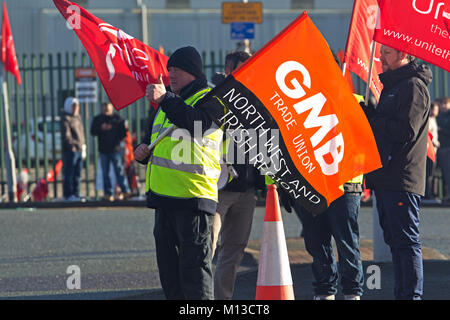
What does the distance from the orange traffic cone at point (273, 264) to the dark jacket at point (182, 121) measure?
412 mm

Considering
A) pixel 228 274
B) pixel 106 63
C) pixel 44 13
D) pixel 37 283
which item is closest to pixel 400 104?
pixel 228 274

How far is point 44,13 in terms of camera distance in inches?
1136

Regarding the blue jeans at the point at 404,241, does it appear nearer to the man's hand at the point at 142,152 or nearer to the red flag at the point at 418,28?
the red flag at the point at 418,28

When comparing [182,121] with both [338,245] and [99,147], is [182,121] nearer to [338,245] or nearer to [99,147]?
[338,245]

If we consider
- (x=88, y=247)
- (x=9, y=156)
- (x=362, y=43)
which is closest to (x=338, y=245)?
(x=362, y=43)

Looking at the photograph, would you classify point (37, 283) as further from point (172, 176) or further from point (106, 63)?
point (172, 176)

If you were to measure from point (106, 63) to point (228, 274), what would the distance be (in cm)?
180

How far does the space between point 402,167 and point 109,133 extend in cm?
942

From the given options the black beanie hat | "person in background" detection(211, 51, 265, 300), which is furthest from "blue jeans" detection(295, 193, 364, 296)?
the black beanie hat

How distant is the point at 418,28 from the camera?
282 inches

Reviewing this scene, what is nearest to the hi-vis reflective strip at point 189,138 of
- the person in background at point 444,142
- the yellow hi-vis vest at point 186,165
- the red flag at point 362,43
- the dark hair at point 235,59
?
the yellow hi-vis vest at point 186,165

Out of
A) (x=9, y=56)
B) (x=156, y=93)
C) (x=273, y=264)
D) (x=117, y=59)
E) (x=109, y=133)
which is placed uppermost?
(x=9, y=56)

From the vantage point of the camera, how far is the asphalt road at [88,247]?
8273 mm

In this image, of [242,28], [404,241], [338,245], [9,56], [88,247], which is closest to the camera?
[404,241]
